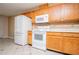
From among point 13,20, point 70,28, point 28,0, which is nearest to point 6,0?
point 28,0

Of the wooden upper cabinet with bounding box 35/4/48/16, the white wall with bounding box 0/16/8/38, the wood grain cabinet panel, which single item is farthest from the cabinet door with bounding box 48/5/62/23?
the white wall with bounding box 0/16/8/38

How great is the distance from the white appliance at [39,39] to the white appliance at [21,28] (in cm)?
34

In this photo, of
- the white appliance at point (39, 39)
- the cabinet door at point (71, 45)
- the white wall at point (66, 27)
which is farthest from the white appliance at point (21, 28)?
the cabinet door at point (71, 45)

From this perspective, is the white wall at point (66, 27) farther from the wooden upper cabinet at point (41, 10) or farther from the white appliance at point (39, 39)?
the wooden upper cabinet at point (41, 10)

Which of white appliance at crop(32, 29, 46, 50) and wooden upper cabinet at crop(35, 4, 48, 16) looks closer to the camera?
white appliance at crop(32, 29, 46, 50)

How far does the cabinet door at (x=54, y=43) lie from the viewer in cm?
274

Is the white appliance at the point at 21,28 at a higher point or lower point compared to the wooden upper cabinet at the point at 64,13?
lower

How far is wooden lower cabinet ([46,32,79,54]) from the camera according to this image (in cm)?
240

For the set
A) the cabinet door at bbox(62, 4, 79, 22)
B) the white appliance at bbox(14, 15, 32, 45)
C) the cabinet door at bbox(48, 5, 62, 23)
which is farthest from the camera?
the white appliance at bbox(14, 15, 32, 45)

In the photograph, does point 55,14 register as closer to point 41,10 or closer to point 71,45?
point 41,10

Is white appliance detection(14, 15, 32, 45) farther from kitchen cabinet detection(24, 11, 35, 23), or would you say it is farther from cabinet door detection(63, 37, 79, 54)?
cabinet door detection(63, 37, 79, 54)

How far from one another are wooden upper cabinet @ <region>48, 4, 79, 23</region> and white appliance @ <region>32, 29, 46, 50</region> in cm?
57

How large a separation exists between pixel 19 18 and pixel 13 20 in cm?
39

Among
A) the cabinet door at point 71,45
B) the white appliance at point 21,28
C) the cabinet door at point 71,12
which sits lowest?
the cabinet door at point 71,45
